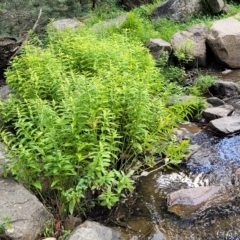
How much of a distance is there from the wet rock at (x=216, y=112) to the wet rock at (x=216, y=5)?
5705mm

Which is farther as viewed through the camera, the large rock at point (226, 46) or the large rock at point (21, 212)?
the large rock at point (226, 46)

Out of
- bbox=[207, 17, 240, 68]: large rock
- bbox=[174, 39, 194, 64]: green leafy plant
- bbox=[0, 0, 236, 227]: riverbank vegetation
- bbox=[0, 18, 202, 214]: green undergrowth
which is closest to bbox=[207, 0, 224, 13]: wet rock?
bbox=[207, 17, 240, 68]: large rock

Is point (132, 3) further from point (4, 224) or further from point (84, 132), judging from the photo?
point (4, 224)

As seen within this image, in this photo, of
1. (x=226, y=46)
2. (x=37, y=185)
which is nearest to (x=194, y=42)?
(x=226, y=46)

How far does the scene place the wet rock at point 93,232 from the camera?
3.56 m

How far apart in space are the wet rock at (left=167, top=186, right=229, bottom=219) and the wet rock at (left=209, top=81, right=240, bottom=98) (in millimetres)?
3312

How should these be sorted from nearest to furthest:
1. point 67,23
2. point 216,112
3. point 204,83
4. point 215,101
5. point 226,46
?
point 216,112 < point 215,101 < point 204,83 < point 226,46 < point 67,23

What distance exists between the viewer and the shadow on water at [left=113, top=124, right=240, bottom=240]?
12.7ft

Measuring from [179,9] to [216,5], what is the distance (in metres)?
1.11

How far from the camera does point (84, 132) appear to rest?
155 inches

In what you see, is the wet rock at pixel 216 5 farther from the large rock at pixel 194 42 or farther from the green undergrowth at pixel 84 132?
the green undergrowth at pixel 84 132

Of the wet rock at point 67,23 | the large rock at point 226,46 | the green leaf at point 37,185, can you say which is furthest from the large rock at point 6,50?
the green leaf at point 37,185

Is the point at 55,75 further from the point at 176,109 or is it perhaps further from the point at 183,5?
the point at 183,5

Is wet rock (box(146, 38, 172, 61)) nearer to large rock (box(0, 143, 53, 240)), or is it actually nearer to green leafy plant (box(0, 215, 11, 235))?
large rock (box(0, 143, 53, 240))
